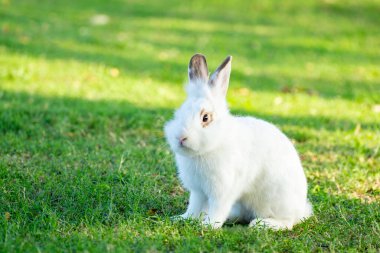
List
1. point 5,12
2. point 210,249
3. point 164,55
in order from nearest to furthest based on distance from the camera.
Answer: point 210,249, point 164,55, point 5,12

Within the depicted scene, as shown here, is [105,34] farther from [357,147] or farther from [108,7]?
[357,147]

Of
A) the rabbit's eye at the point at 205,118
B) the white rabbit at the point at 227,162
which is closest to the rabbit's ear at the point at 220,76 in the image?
the white rabbit at the point at 227,162

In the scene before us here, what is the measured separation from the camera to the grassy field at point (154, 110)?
4.22 m

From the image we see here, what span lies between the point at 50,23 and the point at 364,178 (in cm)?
901

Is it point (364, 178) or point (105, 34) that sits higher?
point (105, 34)

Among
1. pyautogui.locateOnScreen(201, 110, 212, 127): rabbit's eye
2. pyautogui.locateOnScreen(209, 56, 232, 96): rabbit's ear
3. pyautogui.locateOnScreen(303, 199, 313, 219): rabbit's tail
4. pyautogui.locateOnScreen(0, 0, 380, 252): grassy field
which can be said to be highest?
pyautogui.locateOnScreen(209, 56, 232, 96): rabbit's ear

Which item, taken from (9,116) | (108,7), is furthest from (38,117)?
(108,7)

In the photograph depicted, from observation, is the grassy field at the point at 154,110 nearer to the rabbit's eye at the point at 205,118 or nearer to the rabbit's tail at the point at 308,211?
the rabbit's tail at the point at 308,211

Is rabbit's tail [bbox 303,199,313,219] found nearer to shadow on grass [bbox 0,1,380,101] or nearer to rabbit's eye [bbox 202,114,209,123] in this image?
rabbit's eye [bbox 202,114,209,123]

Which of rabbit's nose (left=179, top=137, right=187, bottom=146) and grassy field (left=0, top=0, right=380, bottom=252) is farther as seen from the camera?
grassy field (left=0, top=0, right=380, bottom=252)

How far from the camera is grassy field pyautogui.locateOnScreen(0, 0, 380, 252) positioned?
13.9 feet

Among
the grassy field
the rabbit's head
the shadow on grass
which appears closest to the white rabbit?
the rabbit's head

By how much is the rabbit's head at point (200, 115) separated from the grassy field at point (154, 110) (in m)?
0.62

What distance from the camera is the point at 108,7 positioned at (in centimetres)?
1555
